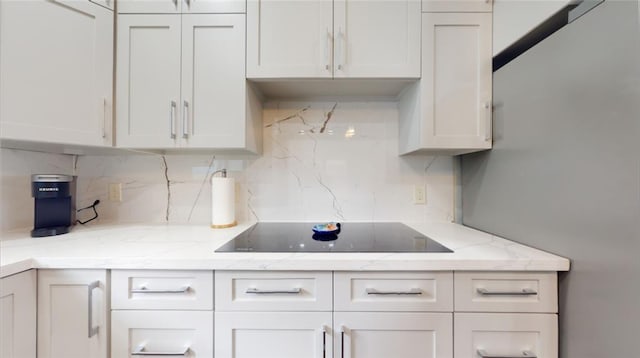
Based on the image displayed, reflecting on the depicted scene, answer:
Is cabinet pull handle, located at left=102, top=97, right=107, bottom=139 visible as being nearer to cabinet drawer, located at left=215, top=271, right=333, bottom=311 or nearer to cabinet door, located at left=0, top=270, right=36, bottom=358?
cabinet door, located at left=0, top=270, right=36, bottom=358

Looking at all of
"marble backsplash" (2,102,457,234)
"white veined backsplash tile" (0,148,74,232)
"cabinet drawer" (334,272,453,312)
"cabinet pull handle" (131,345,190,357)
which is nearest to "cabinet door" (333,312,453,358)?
"cabinet drawer" (334,272,453,312)

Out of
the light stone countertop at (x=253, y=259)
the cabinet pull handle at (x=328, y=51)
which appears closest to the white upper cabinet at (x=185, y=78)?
the cabinet pull handle at (x=328, y=51)

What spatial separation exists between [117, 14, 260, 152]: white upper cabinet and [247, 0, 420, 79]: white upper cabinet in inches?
4.6

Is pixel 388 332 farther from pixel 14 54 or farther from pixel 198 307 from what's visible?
pixel 14 54

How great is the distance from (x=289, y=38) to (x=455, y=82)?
2.66ft

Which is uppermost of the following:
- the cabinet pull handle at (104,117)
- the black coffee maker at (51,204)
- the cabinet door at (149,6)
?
the cabinet door at (149,6)

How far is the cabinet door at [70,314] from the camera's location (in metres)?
0.89

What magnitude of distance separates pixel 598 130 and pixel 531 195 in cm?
32

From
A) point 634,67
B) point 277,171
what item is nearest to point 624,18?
point 634,67

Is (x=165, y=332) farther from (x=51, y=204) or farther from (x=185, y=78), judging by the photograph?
(x=185, y=78)

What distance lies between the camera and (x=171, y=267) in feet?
2.89

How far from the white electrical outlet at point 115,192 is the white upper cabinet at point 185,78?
0.54 metres

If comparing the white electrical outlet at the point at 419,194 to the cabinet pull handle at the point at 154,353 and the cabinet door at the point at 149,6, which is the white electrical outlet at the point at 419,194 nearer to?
the cabinet pull handle at the point at 154,353

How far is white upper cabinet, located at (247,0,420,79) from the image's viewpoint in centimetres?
119
